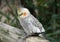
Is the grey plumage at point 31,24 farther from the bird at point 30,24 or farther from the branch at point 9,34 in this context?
the branch at point 9,34

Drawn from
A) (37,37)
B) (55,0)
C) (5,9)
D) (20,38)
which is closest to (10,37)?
(20,38)

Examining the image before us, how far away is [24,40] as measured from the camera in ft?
11.1

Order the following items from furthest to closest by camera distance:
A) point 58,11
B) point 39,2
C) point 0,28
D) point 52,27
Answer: point 39,2
point 0,28
point 58,11
point 52,27

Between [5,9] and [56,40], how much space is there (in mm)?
3780

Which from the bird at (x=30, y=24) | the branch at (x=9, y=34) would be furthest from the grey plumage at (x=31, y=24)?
the branch at (x=9, y=34)

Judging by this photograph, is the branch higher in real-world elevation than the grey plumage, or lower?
higher

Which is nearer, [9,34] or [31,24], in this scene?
[31,24]

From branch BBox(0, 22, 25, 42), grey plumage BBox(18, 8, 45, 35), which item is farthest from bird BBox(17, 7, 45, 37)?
branch BBox(0, 22, 25, 42)

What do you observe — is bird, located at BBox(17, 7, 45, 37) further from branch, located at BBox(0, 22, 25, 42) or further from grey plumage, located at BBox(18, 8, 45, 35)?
branch, located at BBox(0, 22, 25, 42)

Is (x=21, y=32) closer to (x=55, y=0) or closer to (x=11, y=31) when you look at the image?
(x=11, y=31)

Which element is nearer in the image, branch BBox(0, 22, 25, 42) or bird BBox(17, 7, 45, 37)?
bird BBox(17, 7, 45, 37)

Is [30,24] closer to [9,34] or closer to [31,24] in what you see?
[31,24]

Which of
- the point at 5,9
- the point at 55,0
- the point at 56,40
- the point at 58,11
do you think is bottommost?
the point at 56,40

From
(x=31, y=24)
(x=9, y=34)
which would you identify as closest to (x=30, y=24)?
(x=31, y=24)
